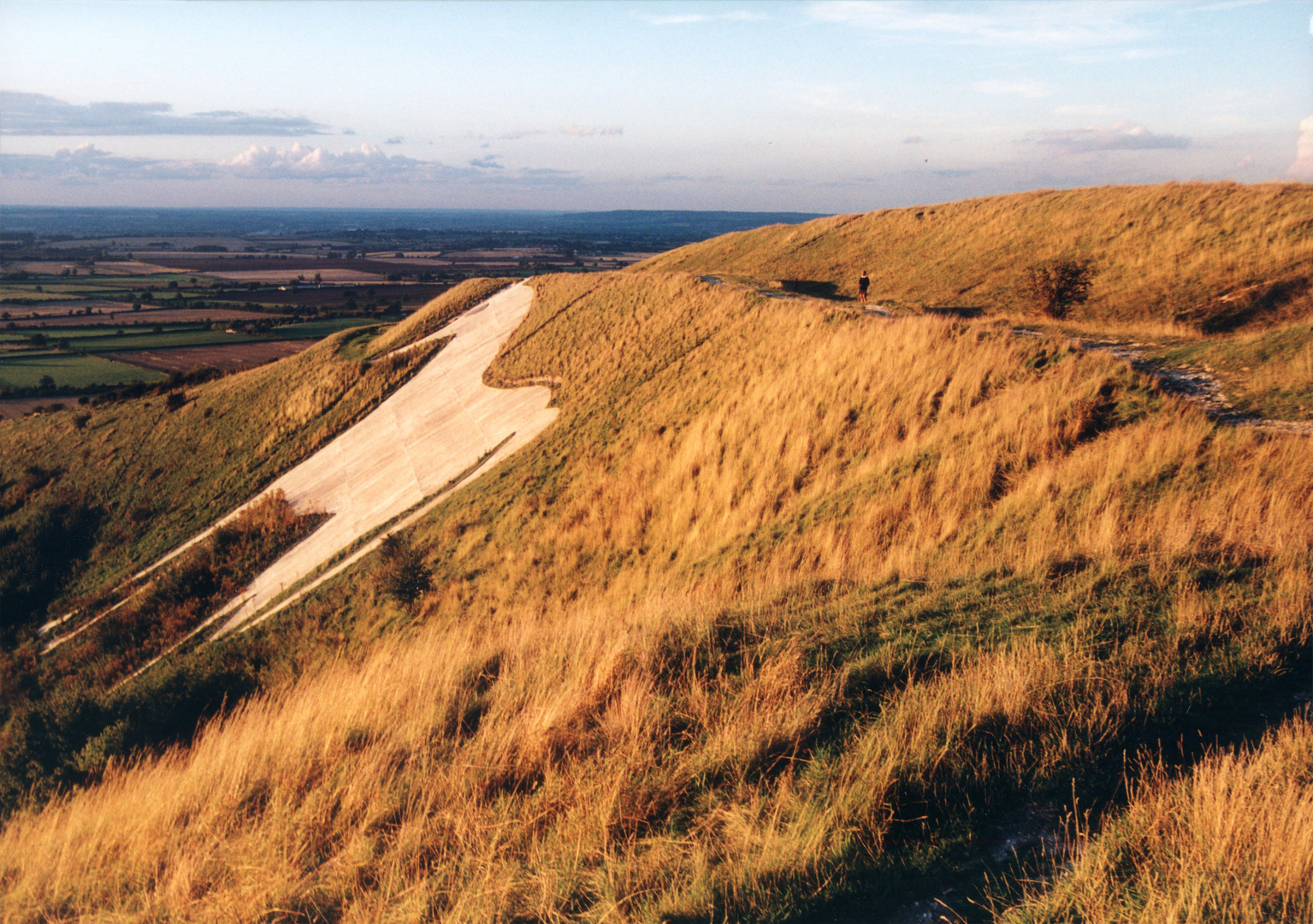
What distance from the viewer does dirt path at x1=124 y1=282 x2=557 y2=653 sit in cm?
1923

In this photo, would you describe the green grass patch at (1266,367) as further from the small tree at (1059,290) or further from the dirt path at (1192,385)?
the small tree at (1059,290)

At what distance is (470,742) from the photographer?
15.4 ft

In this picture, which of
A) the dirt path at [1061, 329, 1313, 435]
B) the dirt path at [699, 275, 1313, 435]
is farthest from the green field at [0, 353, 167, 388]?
the dirt path at [1061, 329, 1313, 435]

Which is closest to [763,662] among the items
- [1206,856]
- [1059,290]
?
[1206,856]

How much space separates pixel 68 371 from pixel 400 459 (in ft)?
177

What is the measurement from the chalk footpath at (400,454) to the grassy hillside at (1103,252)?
43.5ft

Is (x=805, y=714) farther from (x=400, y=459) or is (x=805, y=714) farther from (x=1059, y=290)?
(x=1059, y=290)

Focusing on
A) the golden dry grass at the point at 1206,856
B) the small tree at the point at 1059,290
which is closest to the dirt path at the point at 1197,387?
the golden dry grass at the point at 1206,856

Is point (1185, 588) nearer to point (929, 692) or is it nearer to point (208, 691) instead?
point (929, 692)

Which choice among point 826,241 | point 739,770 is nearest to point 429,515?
point 739,770

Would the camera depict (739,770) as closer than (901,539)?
Yes

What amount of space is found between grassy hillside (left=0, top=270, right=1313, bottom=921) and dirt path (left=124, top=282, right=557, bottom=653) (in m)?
10.5

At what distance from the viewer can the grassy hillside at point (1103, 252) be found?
21.7 metres

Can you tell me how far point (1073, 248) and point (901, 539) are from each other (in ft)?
95.5
